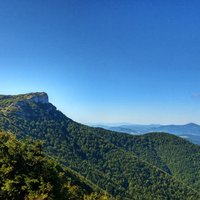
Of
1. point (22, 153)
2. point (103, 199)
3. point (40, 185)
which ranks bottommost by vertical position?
point (103, 199)

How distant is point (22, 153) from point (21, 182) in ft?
36.4

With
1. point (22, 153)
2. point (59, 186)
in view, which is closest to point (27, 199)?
point (59, 186)

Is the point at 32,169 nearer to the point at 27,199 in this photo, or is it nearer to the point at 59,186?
the point at 59,186

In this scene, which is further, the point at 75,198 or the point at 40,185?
the point at 75,198

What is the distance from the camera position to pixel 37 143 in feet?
258

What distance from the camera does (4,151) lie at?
7169cm

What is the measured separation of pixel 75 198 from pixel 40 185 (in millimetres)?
15507

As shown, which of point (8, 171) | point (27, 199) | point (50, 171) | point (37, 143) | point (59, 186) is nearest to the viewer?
point (27, 199)

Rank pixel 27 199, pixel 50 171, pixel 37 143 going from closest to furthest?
pixel 27 199 < pixel 50 171 < pixel 37 143

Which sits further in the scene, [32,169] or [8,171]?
[32,169]

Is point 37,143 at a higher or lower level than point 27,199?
higher

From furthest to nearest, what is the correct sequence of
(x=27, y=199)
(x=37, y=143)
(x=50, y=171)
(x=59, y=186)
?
(x=37, y=143), (x=50, y=171), (x=59, y=186), (x=27, y=199)

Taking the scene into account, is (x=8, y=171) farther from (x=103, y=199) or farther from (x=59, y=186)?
(x=103, y=199)

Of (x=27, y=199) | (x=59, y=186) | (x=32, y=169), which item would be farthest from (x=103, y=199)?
(x=27, y=199)
